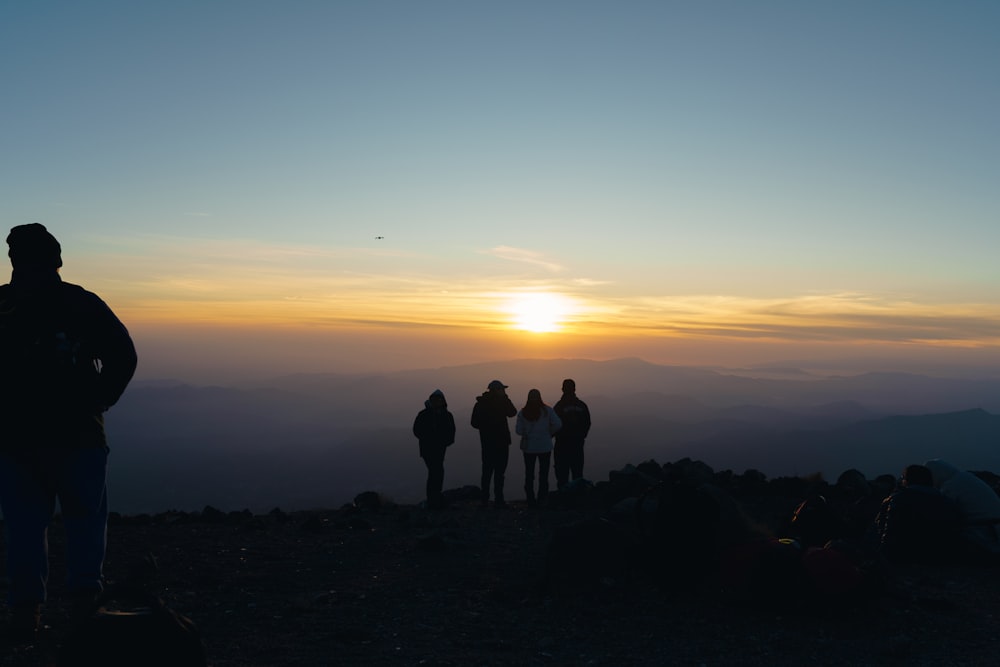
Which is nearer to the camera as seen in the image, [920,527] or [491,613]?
[491,613]

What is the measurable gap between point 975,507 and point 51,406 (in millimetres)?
9875

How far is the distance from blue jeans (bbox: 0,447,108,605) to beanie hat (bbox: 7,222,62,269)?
1.25 meters

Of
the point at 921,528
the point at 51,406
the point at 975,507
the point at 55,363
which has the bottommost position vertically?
the point at 921,528

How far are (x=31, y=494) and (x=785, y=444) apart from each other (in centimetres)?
17200

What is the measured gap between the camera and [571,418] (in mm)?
15492

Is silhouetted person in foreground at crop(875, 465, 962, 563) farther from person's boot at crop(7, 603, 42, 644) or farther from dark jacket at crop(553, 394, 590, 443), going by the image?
person's boot at crop(7, 603, 42, 644)

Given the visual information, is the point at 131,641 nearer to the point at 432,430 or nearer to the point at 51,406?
the point at 51,406

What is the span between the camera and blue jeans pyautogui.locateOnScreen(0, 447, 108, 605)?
5.01m

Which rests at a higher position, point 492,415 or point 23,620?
point 492,415

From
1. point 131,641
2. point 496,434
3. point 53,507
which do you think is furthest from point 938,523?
point 53,507

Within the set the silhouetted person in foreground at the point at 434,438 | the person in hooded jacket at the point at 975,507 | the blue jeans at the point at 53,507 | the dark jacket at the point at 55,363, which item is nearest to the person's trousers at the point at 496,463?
the silhouetted person in foreground at the point at 434,438

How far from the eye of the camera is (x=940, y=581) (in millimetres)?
8555

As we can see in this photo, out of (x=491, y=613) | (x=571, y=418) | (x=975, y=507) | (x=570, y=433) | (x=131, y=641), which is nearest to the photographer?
(x=131, y=641)

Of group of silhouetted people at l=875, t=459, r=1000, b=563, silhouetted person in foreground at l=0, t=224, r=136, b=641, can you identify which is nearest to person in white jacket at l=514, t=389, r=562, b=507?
group of silhouetted people at l=875, t=459, r=1000, b=563
